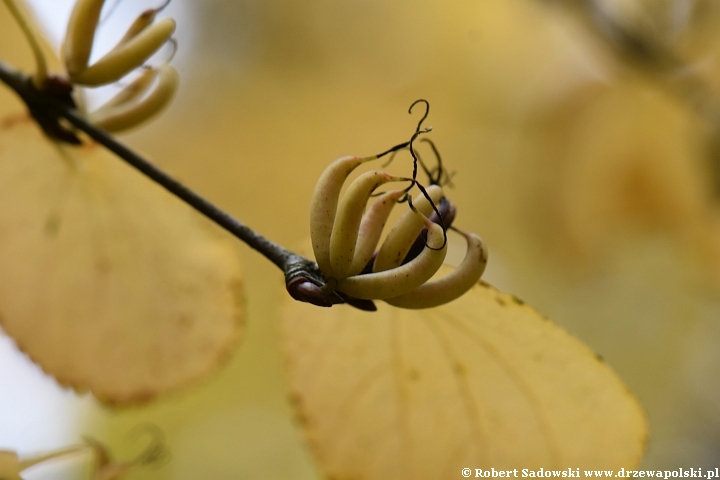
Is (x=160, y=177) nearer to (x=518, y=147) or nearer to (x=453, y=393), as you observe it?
(x=453, y=393)

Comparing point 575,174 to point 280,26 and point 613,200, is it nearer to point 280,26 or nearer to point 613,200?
point 613,200

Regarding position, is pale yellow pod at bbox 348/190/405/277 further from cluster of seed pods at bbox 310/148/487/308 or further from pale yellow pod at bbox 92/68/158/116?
pale yellow pod at bbox 92/68/158/116

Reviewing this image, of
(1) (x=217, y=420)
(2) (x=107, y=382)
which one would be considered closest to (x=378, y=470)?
(2) (x=107, y=382)

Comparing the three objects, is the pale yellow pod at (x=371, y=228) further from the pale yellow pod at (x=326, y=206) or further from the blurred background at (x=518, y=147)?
the blurred background at (x=518, y=147)

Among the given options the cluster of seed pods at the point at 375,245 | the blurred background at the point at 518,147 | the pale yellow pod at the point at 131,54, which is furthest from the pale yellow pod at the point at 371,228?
the blurred background at the point at 518,147

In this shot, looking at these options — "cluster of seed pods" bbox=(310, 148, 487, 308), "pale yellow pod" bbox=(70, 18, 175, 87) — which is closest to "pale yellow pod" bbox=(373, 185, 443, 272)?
"cluster of seed pods" bbox=(310, 148, 487, 308)
